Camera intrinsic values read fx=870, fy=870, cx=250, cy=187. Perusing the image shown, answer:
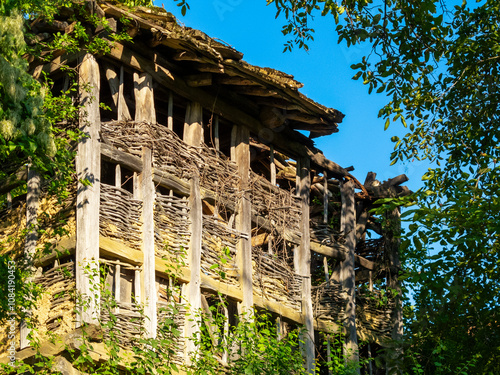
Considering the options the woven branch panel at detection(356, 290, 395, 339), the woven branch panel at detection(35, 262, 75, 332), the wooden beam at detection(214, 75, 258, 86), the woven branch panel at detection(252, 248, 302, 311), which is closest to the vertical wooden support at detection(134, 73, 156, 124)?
the wooden beam at detection(214, 75, 258, 86)

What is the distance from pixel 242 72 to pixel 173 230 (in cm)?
286

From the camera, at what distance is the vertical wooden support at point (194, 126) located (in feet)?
45.2

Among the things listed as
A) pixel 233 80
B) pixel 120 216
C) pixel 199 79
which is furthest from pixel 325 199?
pixel 120 216

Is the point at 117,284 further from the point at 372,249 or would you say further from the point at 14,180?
the point at 372,249

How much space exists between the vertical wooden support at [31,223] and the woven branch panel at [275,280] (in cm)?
379

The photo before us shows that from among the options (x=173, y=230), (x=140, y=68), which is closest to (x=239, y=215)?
(x=173, y=230)

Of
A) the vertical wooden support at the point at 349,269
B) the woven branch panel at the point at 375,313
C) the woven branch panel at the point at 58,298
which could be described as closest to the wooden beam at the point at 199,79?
the woven branch panel at the point at 58,298

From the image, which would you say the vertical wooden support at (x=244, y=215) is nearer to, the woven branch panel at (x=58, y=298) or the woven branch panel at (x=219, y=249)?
the woven branch panel at (x=219, y=249)

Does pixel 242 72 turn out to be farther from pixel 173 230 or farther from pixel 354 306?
pixel 354 306

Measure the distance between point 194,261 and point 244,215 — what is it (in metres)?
1.70

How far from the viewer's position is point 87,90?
39.8 ft

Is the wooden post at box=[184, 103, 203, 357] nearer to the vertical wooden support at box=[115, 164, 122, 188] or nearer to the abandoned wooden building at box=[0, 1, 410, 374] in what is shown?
the abandoned wooden building at box=[0, 1, 410, 374]

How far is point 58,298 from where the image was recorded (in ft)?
37.0

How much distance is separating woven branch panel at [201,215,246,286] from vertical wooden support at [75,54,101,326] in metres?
2.14
